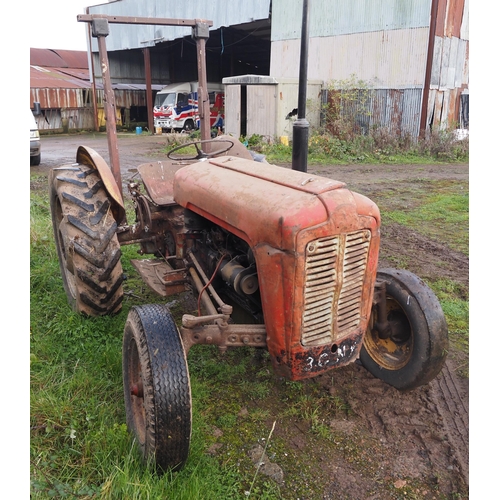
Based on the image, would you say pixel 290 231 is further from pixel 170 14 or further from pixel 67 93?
pixel 67 93

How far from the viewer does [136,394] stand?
248cm

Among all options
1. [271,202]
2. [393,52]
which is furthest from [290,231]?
[393,52]

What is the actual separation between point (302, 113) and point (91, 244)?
3.45m

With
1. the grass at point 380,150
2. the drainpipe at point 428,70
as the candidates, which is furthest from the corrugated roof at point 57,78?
the drainpipe at point 428,70

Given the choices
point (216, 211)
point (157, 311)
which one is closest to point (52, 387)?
point (157, 311)

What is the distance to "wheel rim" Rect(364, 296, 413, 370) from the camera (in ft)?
9.85

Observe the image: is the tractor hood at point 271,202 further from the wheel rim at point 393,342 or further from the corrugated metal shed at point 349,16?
the corrugated metal shed at point 349,16

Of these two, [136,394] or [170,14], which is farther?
[170,14]

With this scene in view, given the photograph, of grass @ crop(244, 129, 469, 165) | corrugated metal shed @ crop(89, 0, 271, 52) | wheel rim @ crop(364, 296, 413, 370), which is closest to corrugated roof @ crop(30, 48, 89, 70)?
corrugated metal shed @ crop(89, 0, 271, 52)

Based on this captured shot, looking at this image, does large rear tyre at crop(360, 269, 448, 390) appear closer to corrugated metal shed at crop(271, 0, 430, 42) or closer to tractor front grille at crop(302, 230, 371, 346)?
tractor front grille at crop(302, 230, 371, 346)

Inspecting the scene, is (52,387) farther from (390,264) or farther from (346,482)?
(390,264)

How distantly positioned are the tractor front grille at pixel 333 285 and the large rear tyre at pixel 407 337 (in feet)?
1.76

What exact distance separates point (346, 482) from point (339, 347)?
644 mm

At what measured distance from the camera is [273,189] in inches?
95.7
